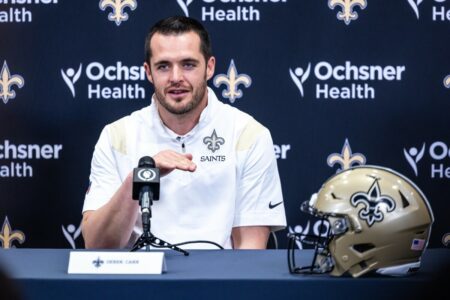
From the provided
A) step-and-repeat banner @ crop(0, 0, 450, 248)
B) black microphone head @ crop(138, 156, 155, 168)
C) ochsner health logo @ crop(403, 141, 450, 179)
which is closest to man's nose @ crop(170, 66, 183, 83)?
step-and-repeat banner @ crop(0, 0, 450, 248)

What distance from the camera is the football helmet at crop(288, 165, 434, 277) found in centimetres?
200

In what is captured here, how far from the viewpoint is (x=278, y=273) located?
6.61ft

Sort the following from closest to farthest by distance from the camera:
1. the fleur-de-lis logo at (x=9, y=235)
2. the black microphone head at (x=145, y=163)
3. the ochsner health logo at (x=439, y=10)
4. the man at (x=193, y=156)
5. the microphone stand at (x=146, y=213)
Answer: the microphone stand at (x=146, y=213), the black microphone head at (x=145, y=163), the man at (x=193, y=156), the ochsner health logo at (x=439, y=10), the fleur-de-lis logo at (x=9, y=235)

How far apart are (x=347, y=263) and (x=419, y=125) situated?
5.88 feet

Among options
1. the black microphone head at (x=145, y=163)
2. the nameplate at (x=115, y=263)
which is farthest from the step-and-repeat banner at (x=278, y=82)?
the nameplate at (x=115, y=263)

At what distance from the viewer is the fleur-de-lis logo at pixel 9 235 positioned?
374 centimetres

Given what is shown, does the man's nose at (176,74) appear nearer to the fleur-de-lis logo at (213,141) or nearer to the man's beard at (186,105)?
the man's beard at (186,105)

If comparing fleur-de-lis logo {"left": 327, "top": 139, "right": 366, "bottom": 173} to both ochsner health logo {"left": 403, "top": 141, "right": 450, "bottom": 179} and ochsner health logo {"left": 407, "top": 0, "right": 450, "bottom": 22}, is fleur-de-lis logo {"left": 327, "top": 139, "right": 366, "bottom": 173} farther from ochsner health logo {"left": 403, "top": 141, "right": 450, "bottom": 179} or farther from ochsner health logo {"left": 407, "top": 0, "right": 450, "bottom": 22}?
ochsner health logo {"left": 407, "top": 0, "right": 450, "bottom": 22}

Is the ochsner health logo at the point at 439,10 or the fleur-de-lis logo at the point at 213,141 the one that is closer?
the fleur-de-lis logo at the point at 213,141

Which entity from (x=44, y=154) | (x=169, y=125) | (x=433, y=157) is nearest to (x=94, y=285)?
(x=169, y=125)

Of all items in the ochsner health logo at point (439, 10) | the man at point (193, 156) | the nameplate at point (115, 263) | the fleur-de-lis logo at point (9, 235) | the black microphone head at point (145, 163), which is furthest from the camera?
the fleur-de-lis logo at point (9, 235)

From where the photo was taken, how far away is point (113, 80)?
3684 millimetres

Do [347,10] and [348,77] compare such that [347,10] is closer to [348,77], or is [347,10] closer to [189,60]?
[348,77]

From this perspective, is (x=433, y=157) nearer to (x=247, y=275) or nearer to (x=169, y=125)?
(x=169, y=125)
